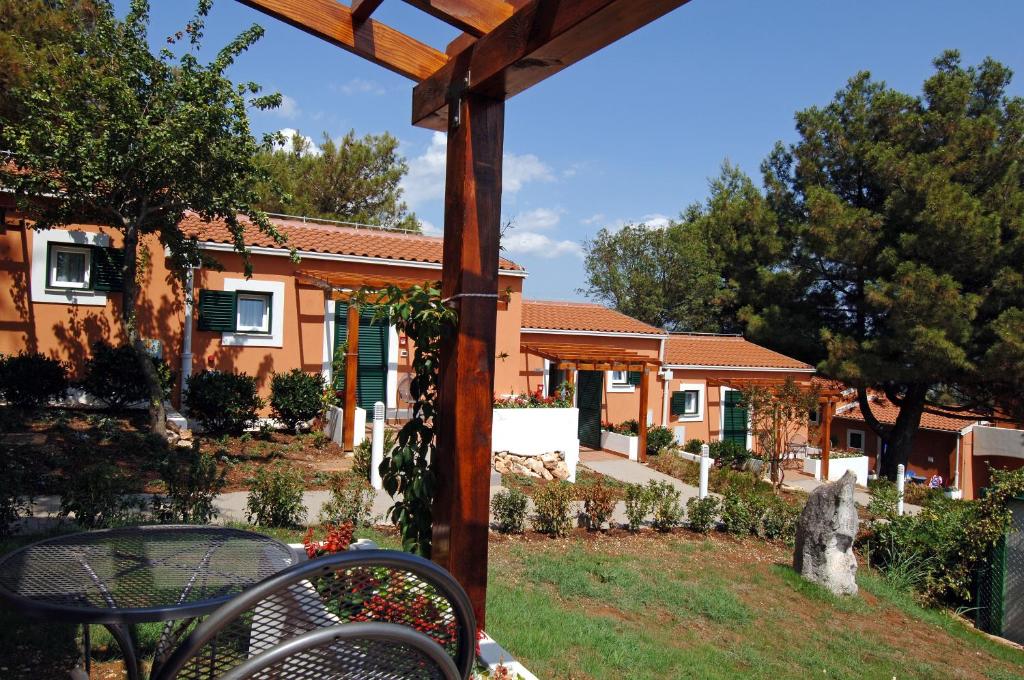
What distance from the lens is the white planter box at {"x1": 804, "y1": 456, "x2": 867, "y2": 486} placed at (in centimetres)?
2023

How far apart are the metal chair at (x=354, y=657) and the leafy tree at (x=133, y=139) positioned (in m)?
8.59

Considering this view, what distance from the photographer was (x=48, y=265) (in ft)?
37.1

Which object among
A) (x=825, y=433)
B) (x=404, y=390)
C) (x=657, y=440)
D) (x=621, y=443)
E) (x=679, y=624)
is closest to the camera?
(x=679, y=624)

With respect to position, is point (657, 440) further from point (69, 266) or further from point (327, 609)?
point (327, 609)

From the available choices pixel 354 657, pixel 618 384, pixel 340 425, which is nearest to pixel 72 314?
pixel 340 425

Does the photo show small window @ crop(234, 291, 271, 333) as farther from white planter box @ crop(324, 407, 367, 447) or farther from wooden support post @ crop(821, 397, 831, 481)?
wooden support post @ crop(821, 397, 831, 481)

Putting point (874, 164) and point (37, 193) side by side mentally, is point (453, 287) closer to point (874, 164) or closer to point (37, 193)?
point (37, 193)

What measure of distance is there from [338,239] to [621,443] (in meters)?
8.22

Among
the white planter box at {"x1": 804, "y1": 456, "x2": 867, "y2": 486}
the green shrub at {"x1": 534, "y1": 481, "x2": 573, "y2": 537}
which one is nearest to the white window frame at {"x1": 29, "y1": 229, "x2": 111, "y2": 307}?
the green shrub at {"x1": 534, "y1": 481, "x2": 573, "y2": 537}

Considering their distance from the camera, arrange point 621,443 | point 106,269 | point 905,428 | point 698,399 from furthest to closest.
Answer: point 905,428, point 698,399, point 621,443, point 106,269

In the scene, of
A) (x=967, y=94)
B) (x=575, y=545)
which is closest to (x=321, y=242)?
(x=575, y=545)

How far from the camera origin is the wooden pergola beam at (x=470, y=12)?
10.2 feet

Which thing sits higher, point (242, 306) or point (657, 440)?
point (242, 306)

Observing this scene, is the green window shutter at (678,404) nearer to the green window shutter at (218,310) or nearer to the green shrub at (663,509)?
the green shrub at (663,509)
